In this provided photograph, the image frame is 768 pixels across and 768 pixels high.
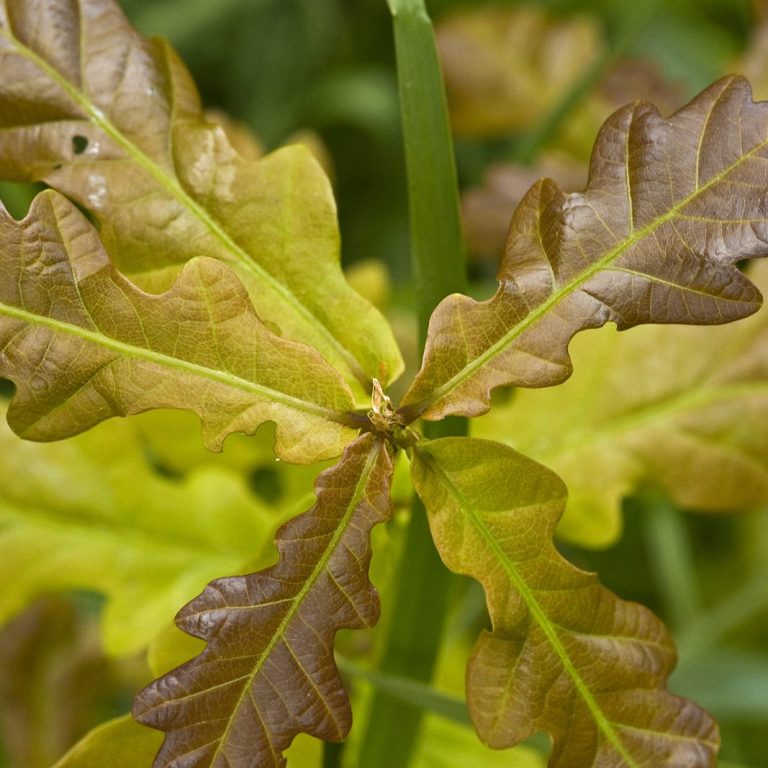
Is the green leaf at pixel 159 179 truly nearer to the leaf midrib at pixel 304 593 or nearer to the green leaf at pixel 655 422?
the leaf midrib at pixel 304 593

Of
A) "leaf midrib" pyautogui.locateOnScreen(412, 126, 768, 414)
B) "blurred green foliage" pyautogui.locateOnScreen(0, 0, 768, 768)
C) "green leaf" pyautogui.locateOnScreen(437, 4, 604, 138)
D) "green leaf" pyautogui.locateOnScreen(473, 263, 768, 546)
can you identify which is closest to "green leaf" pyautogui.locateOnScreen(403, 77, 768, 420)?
"leaf midrib" pyautogui.locateOnScreen(412, 126, 768, 414)

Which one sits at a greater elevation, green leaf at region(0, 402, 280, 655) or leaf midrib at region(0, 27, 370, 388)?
leaf midrib at region(0, 27, 370, 388)

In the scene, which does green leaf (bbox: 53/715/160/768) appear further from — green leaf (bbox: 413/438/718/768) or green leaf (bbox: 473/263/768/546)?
green leaf (bbox: 473/263/768/546)

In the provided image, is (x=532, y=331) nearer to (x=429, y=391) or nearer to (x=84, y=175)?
(x=429, y=391)

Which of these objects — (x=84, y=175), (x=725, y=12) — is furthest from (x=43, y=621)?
(x=725, y=12)

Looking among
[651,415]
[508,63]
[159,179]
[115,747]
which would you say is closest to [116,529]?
[115,747]

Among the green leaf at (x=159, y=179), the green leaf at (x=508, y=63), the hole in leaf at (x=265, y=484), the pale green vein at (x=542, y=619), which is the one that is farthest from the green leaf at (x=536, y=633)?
the green leaf at (x=508, y=63)

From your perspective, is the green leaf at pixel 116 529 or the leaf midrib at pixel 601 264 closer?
the leaf midrib at pixel 601 264
